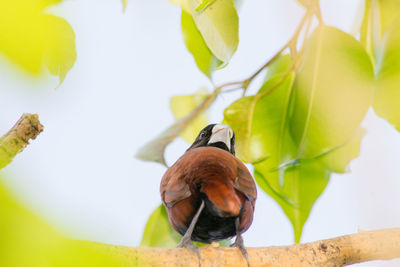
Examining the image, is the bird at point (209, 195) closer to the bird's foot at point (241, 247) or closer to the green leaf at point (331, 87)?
the bird's foot at point (241, 247)

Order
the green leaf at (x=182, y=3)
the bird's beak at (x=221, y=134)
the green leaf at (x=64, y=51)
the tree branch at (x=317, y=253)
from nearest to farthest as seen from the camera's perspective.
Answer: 1. the green leaf at (x=64, y=51)
2. the tree branch at (x=317, y=253)
3. the green leaf at (x=182, y=3)
4. the bird's beak at (x=221, y=134)

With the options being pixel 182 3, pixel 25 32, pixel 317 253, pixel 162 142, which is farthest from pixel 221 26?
pixel 25 32

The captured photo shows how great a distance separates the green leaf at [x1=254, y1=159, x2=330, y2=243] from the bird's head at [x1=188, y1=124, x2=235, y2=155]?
9 cm

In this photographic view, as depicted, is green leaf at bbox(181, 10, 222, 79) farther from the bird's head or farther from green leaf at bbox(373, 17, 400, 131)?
green leaf at bbox(373, 17, 400, 131)

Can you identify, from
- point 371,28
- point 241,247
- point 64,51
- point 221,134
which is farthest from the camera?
point 221,134

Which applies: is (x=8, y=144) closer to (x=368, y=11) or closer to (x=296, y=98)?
(x=296, y=98)

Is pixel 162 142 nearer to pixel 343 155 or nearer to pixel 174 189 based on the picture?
pixel 174 189

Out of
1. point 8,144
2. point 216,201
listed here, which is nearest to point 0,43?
point 8,144

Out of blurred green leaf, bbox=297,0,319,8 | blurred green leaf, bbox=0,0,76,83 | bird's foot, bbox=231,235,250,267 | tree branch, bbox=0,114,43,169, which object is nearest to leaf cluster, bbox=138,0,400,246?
blurred green leaf, bbox=297,0,319,8

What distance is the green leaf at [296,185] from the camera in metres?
A: 0.63

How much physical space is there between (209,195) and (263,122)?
0.18 metres

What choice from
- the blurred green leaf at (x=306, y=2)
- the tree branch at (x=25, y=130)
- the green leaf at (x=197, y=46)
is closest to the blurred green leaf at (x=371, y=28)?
the blurred green leaf at (x=306, y=2)

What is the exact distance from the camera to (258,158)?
626 millimetres

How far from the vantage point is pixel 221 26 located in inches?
21.8
